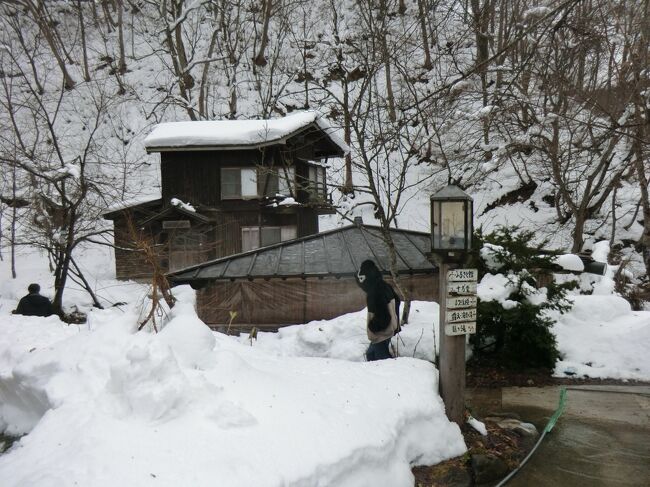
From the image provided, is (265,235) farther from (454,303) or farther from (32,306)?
(454,303)

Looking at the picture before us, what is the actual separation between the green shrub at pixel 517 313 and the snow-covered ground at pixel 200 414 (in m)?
2.78

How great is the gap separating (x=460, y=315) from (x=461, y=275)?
39cm

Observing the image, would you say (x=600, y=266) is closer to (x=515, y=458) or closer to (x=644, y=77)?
(x=644, y=77)

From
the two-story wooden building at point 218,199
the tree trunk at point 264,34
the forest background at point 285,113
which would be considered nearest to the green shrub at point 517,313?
the forest background at point 285,113

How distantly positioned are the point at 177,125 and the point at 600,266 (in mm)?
16872

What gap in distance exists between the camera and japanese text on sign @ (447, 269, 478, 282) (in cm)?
495

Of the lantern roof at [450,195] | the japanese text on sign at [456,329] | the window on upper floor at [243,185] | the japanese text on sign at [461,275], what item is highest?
the window on upper floor at [243,185]

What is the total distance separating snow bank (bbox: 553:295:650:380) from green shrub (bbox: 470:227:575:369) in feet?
1.37

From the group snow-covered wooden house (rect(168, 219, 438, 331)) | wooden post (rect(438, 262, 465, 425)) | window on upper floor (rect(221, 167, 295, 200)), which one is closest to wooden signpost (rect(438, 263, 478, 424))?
wooden post (rect(438, 262, 465, 425))

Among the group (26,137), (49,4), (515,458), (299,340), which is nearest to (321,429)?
(515,458)

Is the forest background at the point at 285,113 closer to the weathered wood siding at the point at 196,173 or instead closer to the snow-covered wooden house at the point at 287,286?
the snow-covered wooden house at the point at 287,286

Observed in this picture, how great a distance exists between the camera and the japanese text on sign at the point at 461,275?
16.2 feet

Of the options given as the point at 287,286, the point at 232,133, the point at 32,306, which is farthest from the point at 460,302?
the point at 232,133

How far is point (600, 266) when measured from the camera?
954cm
